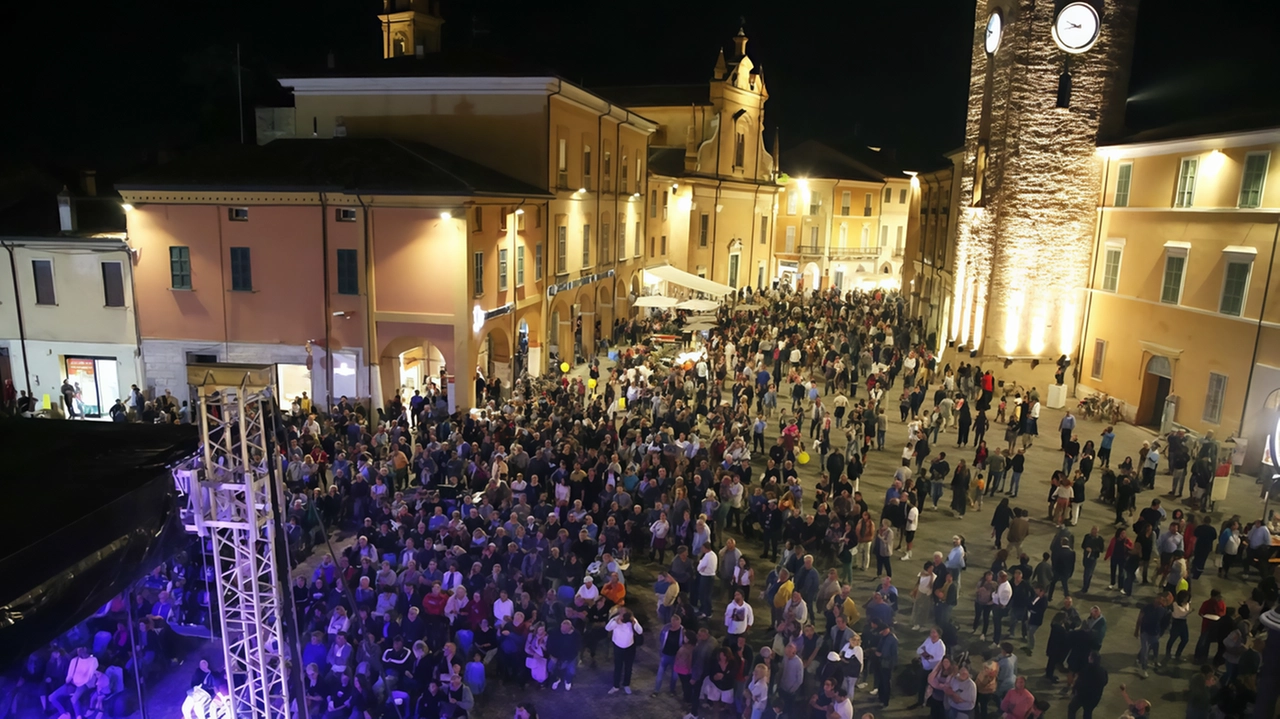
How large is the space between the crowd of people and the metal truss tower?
2.82 feet

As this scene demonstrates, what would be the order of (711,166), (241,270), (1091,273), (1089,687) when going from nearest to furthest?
1. (1089,687)
2. (241,270)
3. (1091,273)
4. (711,166)

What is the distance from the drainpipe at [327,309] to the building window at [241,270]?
2035 millimetres

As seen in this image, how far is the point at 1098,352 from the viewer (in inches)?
1019

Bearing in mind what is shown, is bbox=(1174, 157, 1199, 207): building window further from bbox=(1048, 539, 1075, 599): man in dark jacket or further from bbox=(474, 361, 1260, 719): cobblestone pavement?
bbox=(1048, 539, 1075, 599): man in dark jacket

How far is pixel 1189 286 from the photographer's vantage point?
21.7m

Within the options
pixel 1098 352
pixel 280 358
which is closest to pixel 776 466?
pixel 280 358

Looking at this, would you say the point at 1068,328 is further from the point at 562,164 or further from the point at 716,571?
the point at 716,571

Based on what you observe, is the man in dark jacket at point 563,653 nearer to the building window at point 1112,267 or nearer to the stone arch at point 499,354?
the stone arch at point 499,354

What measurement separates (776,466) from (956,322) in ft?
59.9

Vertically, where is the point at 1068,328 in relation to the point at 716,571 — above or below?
above

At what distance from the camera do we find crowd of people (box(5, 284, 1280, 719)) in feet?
31.2

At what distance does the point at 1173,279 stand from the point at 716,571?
57.7 feet

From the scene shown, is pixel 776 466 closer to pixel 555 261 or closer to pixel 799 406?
pixel 799 406

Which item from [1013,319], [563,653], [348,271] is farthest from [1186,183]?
[348,271]
